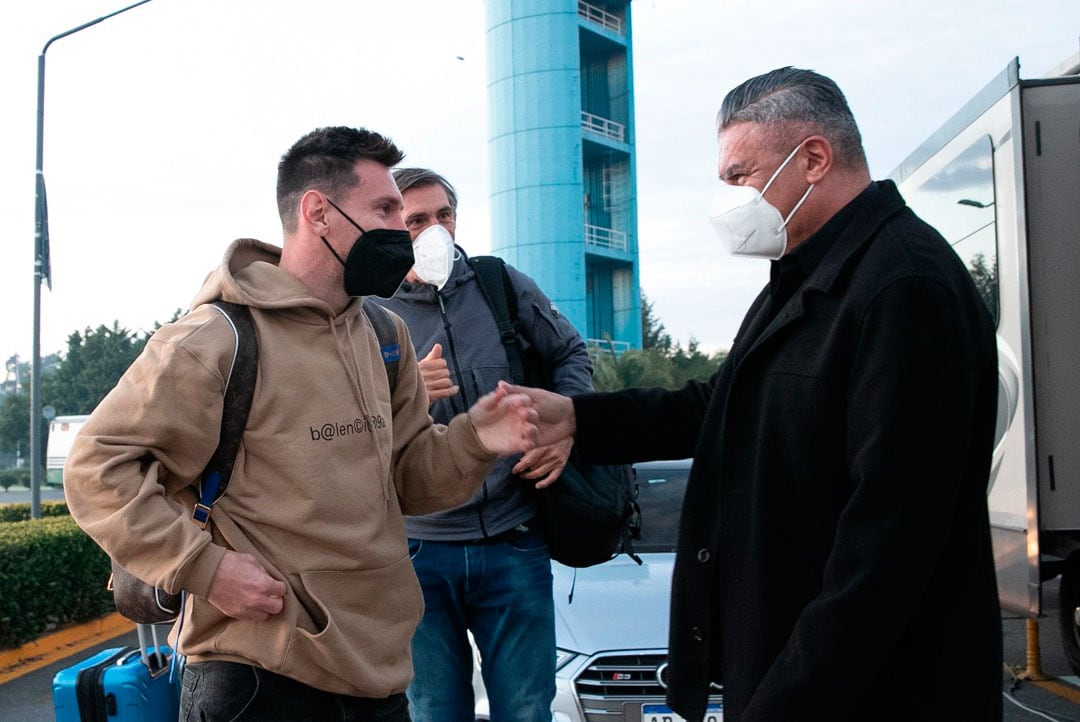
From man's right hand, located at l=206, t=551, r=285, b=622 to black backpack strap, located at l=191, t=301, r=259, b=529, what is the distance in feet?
0.45

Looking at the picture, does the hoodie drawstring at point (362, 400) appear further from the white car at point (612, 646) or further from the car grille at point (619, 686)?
the car grille at point (619, 686)

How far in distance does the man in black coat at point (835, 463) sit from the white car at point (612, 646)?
2.08 meters

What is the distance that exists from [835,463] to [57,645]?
30.4ft

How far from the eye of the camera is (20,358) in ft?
293

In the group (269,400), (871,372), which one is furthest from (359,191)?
(871,372)

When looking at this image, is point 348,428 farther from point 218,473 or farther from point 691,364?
point 691,364

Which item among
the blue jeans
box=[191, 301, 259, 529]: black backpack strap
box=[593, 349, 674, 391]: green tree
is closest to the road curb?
the blue jeans

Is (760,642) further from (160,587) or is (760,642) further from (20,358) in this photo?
(20,358)

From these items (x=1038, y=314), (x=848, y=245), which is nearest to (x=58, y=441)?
(x=1038, y=314)

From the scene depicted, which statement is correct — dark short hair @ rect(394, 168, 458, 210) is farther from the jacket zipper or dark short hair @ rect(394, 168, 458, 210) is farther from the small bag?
the small bag

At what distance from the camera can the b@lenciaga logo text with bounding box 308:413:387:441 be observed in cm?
259

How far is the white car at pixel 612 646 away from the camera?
15.6 feet

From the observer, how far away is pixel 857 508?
1.98 meters

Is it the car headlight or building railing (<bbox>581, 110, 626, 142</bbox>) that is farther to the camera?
building railing (<bbox>581, 110, 626, 142</bbox>)
